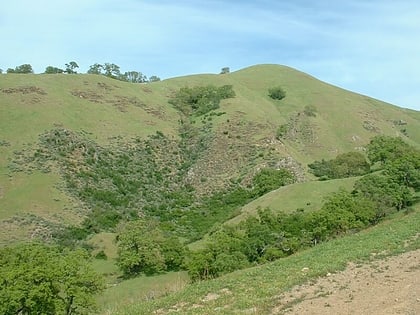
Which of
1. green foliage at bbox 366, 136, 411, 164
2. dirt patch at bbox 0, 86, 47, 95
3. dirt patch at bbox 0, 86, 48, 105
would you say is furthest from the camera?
dirt patch at bbox 0, 86, 47, 95

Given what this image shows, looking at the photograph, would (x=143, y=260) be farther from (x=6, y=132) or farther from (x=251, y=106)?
(x=251, y=106)

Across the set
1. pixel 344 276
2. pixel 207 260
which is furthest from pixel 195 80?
pixel 344 276

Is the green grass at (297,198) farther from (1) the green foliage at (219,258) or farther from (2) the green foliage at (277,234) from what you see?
(1) the green foliage at (219,258)

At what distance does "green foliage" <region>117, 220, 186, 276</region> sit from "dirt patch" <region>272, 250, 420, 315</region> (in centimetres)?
3299

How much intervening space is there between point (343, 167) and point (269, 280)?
217 ft

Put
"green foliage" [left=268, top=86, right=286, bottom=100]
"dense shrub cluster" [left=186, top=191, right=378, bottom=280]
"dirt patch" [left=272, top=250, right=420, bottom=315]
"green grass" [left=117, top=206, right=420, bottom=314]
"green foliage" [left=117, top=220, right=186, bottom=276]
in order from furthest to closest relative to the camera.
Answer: "green foliage" [left=268, top=86, right=286, bottom=100], "green foliage" [left=117, top=220, right=186, bottom=276], "dense shrub cluster" [left=186, top=191, right=378, bottom=280], "green grass" [left=117, top=206, right=420, bottom=314], "dirt patch" [left=272, top=250, right=420, bottom=315]

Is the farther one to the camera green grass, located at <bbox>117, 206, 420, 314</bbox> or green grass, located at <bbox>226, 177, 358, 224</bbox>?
green grass, located at <bbox>226, 177, 358, 224</bbox>

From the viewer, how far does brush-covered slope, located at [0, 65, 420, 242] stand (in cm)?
6625

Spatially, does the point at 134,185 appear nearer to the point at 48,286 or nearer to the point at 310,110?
the point at 48,286

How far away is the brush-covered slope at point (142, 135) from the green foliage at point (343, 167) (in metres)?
2.69

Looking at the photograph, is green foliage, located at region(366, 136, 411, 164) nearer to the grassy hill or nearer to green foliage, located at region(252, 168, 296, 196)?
the grassy hill

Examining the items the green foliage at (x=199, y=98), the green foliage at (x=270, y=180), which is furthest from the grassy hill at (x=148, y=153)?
the green foliage at (x=270, y=180)

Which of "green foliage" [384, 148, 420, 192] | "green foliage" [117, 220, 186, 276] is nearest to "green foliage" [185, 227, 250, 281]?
"green foliage" [117, 220, 186, 276]

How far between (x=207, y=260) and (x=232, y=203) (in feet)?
105
